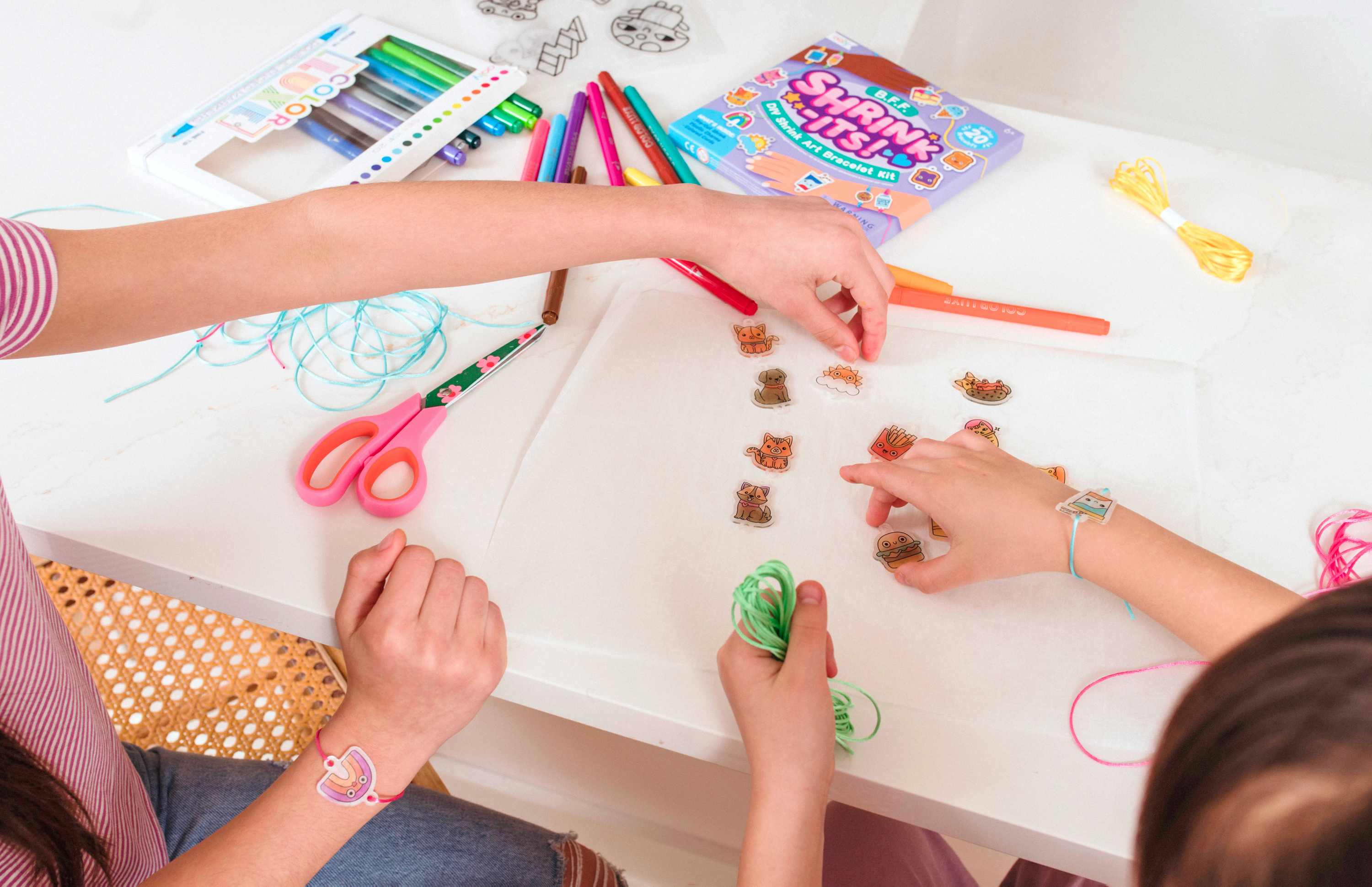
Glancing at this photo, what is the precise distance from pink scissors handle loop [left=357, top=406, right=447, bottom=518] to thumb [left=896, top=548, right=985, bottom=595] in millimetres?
362

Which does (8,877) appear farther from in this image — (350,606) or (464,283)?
(464,283)

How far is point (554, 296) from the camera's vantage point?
0.76 metres

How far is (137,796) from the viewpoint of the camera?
2.12 ft

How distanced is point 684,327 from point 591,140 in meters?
0.29

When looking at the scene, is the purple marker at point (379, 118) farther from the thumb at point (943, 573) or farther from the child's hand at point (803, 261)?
the thumb at point (943, 573)

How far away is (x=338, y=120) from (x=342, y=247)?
0.95 ft

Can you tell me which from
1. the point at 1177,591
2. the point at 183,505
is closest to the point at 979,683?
the point at 1177,591

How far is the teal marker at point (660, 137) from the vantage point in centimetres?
87

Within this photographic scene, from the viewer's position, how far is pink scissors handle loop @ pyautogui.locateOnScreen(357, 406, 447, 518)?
2.06 ft

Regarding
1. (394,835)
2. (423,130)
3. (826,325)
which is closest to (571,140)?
(423,130)

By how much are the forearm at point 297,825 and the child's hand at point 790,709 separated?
245mm

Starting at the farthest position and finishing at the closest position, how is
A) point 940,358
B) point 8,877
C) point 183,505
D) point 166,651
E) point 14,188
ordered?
1. point 166,651
2. point 14,188
3. point 940,358
4. point 183,505
5. point 8,877

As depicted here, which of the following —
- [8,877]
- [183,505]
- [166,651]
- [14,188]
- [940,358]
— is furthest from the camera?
[166,651]

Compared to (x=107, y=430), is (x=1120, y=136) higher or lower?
higher
